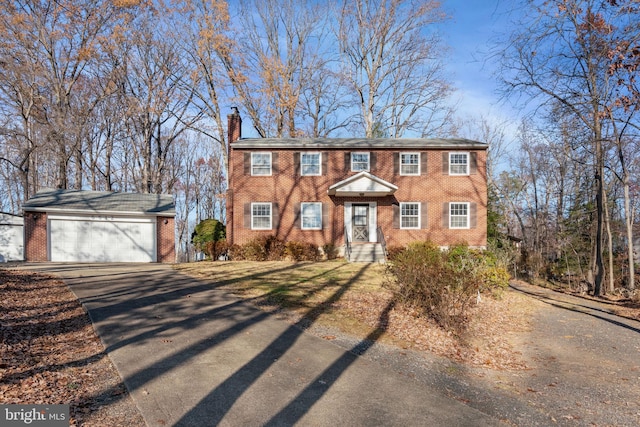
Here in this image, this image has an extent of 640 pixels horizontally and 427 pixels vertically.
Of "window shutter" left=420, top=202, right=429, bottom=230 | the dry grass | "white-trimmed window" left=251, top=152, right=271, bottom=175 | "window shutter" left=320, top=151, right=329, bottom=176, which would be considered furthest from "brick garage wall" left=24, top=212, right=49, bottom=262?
"window shutter" left=420, top=202, right=429, bottom=230

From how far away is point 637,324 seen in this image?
10.0 meters

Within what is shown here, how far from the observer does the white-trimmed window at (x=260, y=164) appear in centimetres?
2100

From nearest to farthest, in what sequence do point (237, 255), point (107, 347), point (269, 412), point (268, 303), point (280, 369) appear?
point (269, 412) → point (280, 369) → point (107, 347) → point (268, 303) → point (237, 255)

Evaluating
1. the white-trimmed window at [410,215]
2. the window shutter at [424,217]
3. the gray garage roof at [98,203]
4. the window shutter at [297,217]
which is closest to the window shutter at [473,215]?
the window shutter at [424,217]

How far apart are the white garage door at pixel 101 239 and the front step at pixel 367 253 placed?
10234 millimetres

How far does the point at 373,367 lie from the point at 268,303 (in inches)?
162

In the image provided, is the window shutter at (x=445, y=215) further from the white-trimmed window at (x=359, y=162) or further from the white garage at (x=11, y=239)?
the white garage at (x=11, y=239)

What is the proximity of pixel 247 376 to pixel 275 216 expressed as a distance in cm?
1609

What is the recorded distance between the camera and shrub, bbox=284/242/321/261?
19547 millimetres

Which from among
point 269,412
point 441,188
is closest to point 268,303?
point 269,412

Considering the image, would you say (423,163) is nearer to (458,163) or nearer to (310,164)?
(458,163)

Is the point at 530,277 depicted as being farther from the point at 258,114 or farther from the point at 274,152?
the point at 258,114

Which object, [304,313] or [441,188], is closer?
[304,313]

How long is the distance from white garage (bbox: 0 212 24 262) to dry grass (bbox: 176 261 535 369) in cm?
1119
